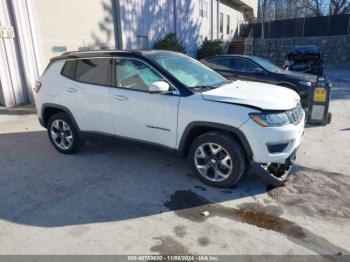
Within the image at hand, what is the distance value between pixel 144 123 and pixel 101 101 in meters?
0.82

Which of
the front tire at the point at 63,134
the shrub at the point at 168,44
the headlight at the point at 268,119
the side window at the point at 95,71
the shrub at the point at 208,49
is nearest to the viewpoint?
the headlight at the point at 268,119

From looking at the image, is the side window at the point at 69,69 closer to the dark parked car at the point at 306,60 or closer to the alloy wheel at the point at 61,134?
the alloy wheel at the point at 61,134

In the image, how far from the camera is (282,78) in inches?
282

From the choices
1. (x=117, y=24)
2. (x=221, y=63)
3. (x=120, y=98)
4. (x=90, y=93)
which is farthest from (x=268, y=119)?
(x=117, y=24)

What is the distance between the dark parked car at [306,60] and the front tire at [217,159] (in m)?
10.8

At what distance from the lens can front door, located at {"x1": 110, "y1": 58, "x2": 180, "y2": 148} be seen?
3787mm

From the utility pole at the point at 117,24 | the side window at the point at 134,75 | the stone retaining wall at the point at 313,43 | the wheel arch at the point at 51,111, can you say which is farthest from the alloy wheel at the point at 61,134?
the stone retaining wall at the point at 313,43

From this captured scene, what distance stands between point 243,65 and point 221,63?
670 mm

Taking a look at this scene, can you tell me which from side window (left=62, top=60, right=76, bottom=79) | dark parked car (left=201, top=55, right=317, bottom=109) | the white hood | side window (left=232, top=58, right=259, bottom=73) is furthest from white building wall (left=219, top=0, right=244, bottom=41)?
the white hood

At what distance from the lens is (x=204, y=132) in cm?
378

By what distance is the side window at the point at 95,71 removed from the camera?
14.1 ft

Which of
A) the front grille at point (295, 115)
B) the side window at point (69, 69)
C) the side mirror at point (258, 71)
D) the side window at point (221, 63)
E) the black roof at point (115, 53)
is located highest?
the black roof at point (115, 53)

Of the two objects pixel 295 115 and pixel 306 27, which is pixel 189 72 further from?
pixel 306 27

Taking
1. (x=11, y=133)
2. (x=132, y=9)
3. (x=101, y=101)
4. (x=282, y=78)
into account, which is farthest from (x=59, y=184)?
(x=132, y=9)
